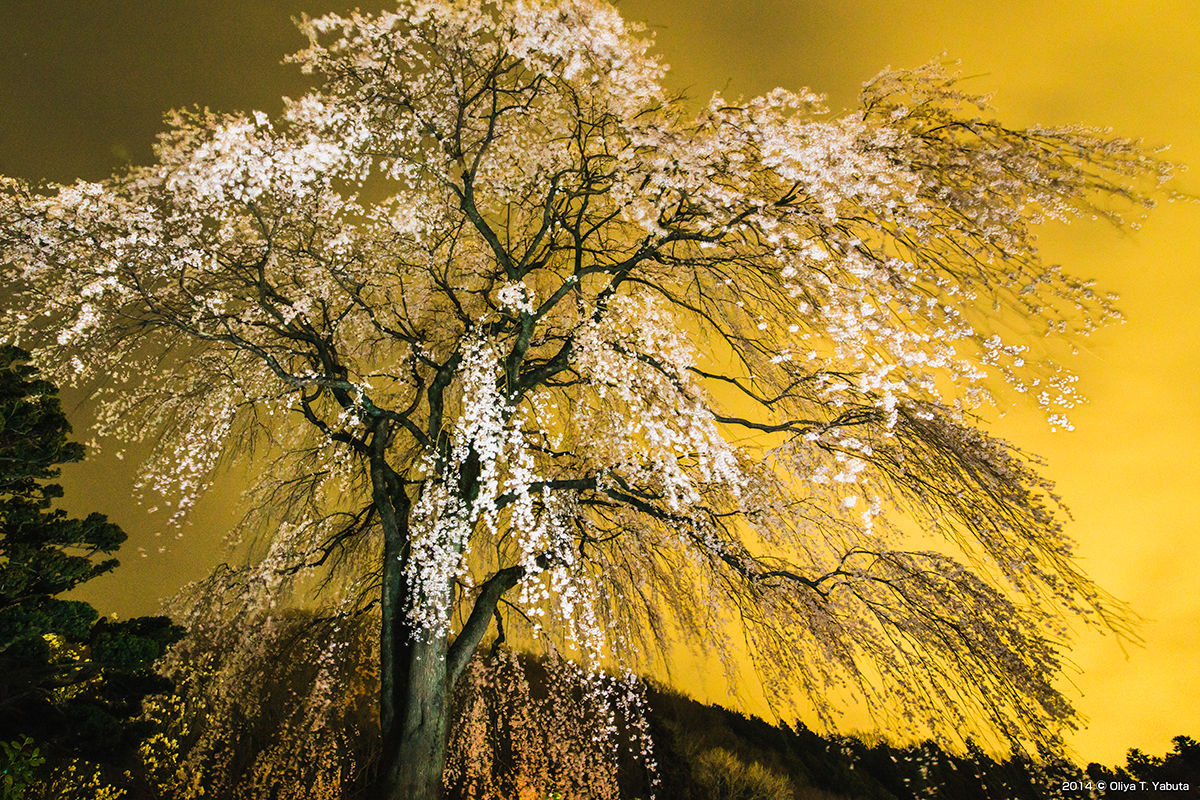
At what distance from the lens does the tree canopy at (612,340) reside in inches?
138

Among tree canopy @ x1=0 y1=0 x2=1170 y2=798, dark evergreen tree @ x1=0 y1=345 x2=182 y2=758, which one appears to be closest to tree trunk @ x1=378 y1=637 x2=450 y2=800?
tree canopy @ x1=0 y1=0 x2=1170 y2=798

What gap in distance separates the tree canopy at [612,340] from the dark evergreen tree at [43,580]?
59 cm

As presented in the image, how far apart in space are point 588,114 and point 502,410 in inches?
119

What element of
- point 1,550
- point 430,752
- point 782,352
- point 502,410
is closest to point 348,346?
point 502,410

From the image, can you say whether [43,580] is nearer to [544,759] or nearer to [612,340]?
[612,340]

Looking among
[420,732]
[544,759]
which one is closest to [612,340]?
[420,732]

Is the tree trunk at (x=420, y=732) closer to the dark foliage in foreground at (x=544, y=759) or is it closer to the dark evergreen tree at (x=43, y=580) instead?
the dark foliage in foreground at (x=544, y=759)

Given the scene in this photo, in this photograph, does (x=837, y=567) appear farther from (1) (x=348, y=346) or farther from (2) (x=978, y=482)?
(1) (x=348, y=346)

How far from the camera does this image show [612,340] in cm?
489

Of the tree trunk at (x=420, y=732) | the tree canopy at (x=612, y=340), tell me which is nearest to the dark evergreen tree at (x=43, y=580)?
the tree canopy at (x=612, y=340)

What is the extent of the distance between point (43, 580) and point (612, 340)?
5393 millimetres

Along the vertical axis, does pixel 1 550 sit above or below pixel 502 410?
below

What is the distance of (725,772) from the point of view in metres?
11.6

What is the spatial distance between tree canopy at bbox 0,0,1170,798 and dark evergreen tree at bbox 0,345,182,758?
1.94 ft
